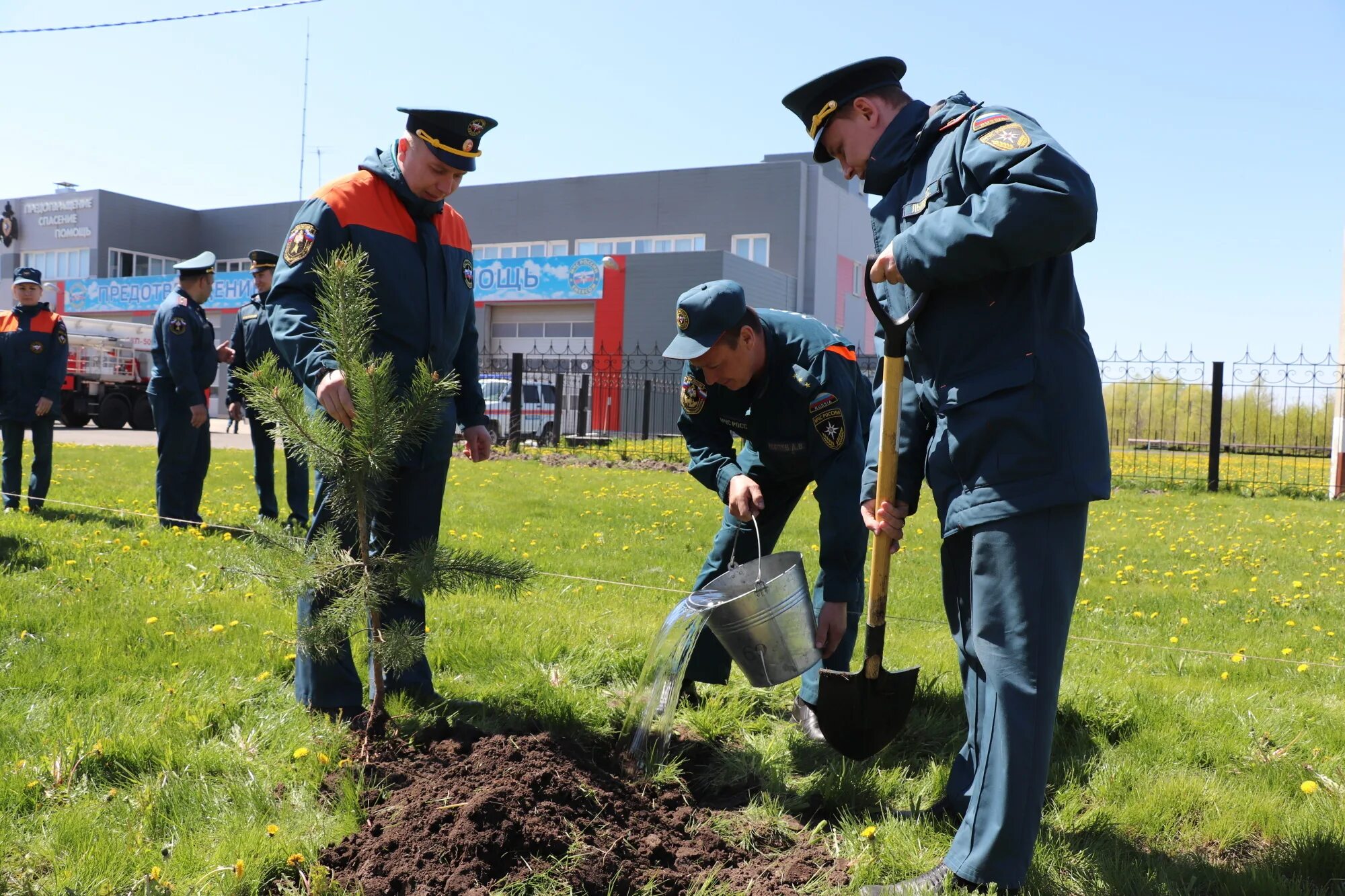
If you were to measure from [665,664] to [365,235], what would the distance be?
1733mm

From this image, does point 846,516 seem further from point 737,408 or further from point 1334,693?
point 1334,693

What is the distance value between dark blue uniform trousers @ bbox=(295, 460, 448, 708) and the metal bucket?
1036 mm

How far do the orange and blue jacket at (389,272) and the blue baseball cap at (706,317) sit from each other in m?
0.79

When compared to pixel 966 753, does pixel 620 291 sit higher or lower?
→ higher

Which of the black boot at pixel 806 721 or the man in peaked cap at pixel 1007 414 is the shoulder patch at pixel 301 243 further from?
the black boot at pixel 806 721

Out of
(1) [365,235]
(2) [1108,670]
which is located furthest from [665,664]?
(2) [1108,670]

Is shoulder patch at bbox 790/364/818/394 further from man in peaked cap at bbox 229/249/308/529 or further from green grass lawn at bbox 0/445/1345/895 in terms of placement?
man in peaked cap at bbox 229/249/308/529

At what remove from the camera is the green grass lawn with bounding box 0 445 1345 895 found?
2488 millimetres

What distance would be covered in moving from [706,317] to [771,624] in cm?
102

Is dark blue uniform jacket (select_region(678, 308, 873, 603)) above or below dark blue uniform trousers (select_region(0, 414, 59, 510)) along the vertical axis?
above

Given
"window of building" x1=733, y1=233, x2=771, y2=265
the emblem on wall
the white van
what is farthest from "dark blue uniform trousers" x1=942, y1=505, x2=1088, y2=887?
the emblem on wall

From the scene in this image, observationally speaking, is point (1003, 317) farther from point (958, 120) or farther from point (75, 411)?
point (75, 411)

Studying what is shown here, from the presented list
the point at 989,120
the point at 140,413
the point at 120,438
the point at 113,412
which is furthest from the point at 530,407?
the point at 989,120

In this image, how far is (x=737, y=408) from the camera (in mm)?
3650
